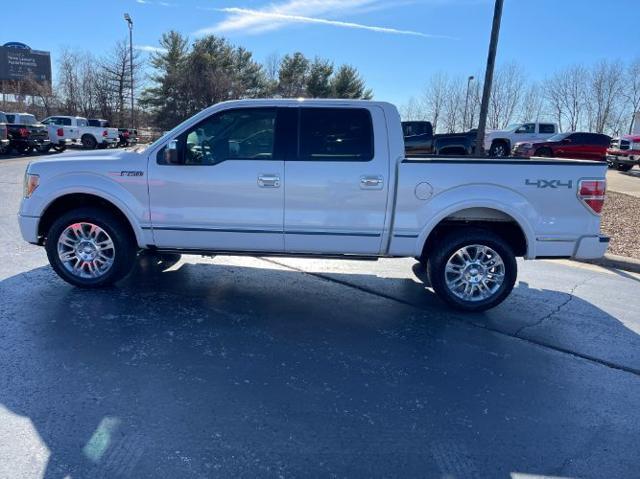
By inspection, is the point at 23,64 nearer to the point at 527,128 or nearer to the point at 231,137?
the point at 527,128

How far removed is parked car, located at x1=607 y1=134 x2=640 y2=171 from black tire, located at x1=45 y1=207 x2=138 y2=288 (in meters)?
25.5

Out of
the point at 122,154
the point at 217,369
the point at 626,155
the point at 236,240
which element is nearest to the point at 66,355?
the point at 217,369

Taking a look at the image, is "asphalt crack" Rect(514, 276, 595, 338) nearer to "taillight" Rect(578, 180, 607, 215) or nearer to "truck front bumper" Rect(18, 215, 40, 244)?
"taillight" Rect(578, 180, 607, 215)

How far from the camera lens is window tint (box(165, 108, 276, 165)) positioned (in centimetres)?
479

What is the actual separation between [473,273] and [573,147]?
22.2 meters

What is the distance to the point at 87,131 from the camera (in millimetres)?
26281

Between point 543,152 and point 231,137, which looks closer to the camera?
point 231,137

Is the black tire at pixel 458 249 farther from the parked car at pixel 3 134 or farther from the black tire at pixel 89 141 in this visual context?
the black tire at pixel 89 141

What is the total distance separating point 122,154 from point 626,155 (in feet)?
87.8

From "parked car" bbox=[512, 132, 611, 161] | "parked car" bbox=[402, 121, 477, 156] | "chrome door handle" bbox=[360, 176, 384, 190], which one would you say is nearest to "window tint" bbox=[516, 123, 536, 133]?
"parked car" bbox=[512, 132, 611, 161]

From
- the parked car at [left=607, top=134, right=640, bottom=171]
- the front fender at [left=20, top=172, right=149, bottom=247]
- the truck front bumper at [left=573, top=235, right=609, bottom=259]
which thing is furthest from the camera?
the parked car at [left=607, top=134, right=640, bottom=171]

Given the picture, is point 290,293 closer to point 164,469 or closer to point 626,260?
point 164,469

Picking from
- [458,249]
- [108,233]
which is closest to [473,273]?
[458,249]

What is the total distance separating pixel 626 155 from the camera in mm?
24578
